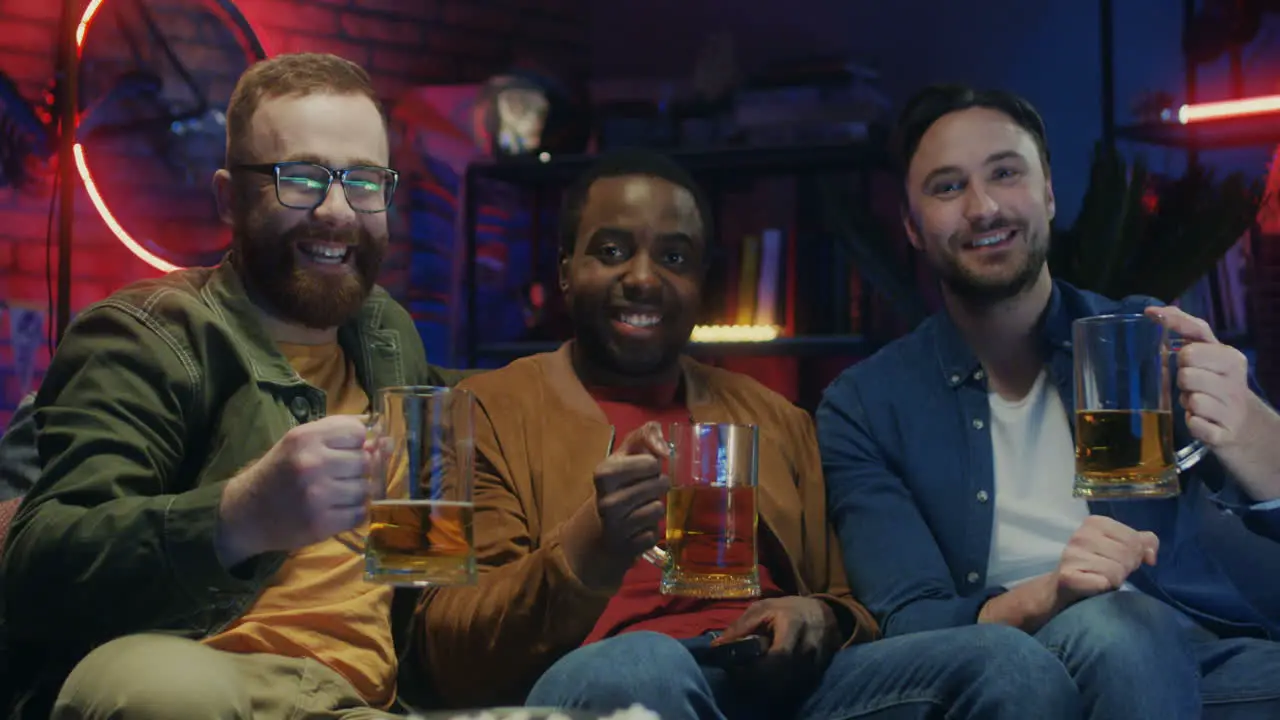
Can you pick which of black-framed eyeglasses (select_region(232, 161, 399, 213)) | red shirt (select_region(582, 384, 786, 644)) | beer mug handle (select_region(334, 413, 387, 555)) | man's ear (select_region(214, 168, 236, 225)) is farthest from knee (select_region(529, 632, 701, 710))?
man's ear (select_region(214, 168, 236, 225))

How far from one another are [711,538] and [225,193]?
883 millimetres

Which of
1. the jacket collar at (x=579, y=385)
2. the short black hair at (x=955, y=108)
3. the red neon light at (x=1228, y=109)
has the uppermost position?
the red neon light at (x=1228, y=109)

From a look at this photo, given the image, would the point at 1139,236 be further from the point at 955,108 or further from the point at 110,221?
the point at 110,221

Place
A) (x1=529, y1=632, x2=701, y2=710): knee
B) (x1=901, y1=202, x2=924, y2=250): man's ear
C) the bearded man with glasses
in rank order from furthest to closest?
(x1=901, y1=202, x2=924, y2=250): man's ear → (x1=529, y1=632, x2=701, y2=710): knee → the bearded man with glasses

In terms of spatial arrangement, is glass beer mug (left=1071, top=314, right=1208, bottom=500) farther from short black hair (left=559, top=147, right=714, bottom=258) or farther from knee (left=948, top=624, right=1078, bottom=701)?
short black hair (left=559, top=147, right=714, bottom=258)

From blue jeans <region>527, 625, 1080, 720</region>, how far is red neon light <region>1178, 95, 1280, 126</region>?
2697mm

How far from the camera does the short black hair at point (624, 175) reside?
2434 mm

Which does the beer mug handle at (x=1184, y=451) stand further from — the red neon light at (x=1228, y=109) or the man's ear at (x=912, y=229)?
the red neon light at (x=1228, y=109)

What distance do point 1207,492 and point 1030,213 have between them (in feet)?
1.67

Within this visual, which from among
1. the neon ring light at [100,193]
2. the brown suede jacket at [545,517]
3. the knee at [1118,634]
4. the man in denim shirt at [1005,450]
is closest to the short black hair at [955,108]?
the man in denim shirt at [1005,450]

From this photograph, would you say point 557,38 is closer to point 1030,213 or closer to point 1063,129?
point 1063,129

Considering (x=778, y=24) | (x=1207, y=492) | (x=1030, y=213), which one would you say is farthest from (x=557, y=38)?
(x=1207, y=492)

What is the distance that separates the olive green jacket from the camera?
70.0 inches

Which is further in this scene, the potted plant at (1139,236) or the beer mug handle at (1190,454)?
the potted plant at (1139,236)
